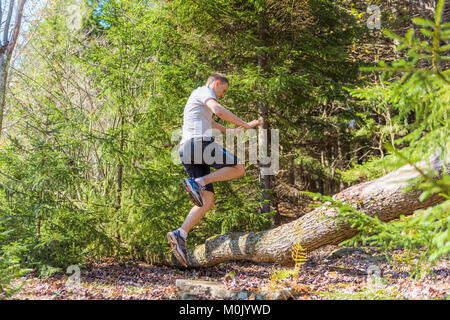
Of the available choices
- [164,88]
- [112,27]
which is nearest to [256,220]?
[164,88]

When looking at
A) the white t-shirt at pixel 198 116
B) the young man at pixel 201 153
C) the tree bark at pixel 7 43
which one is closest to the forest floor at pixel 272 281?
the young man at pixel 201 153

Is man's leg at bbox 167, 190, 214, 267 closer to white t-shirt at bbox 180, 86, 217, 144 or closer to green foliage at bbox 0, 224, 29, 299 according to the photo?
white t-shirt at bbox 180, 86, 217, 144

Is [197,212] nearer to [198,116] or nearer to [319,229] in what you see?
[198,116]

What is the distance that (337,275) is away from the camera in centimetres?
531

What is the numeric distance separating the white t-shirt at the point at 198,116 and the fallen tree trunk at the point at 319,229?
169cm

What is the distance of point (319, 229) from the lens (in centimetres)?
468

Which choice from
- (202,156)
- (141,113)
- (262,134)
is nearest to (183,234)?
(202,156)

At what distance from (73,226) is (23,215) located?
0.72m

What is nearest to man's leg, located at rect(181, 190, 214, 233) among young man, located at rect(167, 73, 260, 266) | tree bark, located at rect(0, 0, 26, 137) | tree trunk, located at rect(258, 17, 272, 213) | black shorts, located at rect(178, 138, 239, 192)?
young man, located at rect(167, 73, 260, 266)

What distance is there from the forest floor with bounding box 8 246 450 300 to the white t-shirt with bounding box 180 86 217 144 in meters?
1.88

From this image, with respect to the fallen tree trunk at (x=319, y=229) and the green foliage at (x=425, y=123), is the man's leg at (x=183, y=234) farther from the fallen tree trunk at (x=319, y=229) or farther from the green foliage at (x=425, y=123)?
the green foliage at (x=425, y=123)

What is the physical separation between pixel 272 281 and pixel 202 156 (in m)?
1.94

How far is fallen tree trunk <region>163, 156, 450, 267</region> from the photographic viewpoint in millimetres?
4129
